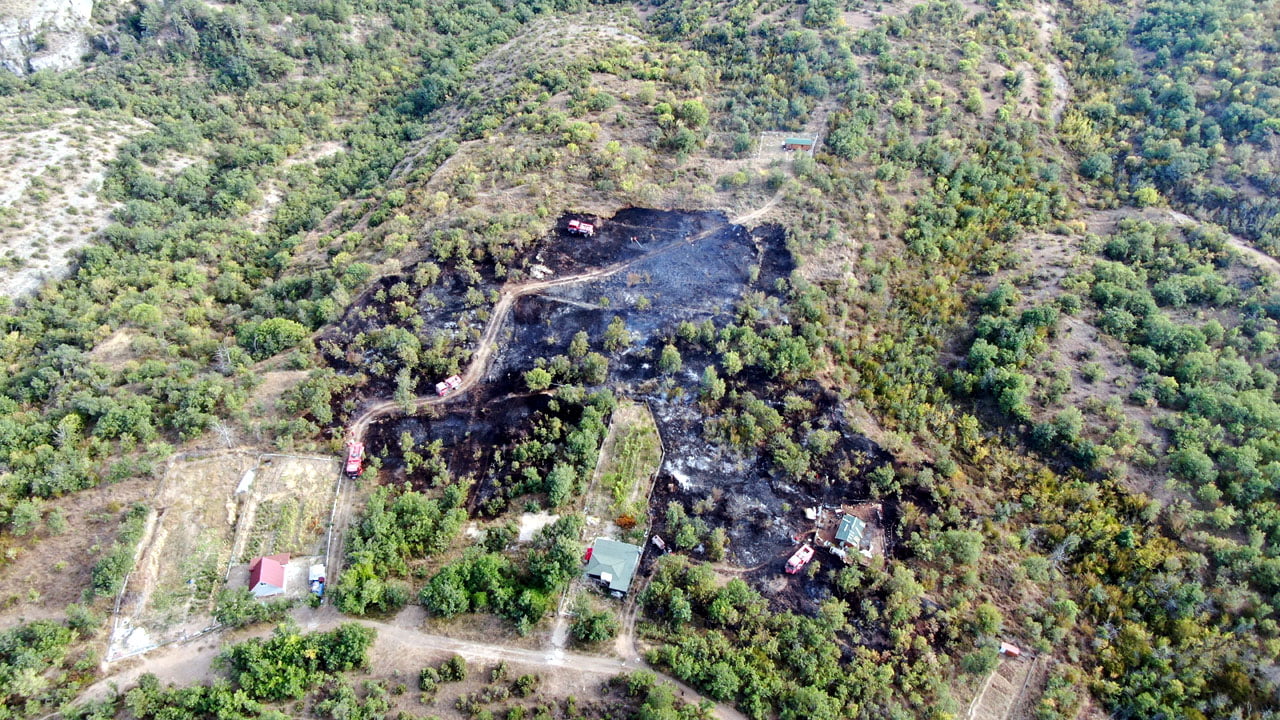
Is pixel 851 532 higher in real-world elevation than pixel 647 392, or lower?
lower

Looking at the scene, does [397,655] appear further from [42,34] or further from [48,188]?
[42,34]

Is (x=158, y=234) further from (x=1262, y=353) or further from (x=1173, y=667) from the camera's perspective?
(x=1262, y=353)

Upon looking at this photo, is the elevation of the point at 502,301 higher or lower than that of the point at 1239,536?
higher

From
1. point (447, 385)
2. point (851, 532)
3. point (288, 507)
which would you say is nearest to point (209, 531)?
point (288, 507)

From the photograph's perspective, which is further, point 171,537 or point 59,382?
point 59,382

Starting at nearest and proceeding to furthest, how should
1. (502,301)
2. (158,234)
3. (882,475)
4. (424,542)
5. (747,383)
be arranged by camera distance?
(424,542)
(882,475)
(747,383)
(502,301)
(158,234)

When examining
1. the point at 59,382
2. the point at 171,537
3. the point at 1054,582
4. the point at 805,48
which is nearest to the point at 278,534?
the point at 171,537

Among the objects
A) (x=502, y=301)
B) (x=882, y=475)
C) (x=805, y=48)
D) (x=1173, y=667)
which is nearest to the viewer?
(x=1173, y=667)

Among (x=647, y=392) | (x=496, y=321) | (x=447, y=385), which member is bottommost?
(x=647, y=392)
